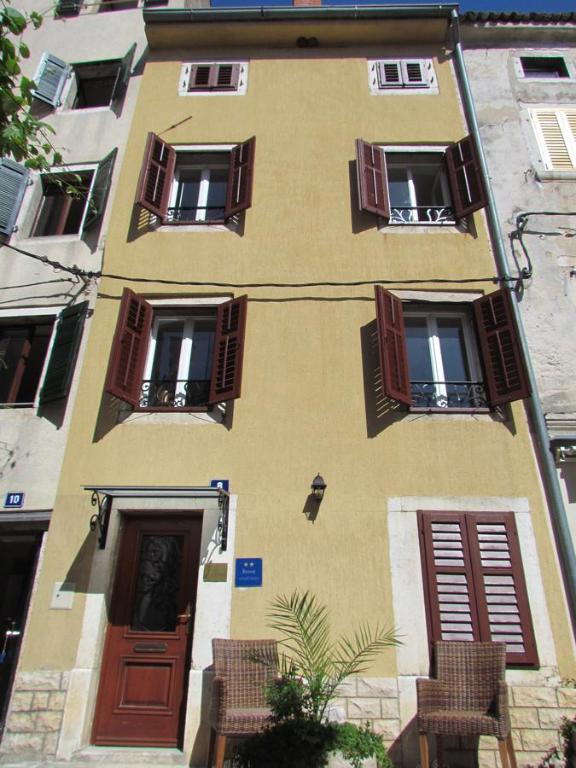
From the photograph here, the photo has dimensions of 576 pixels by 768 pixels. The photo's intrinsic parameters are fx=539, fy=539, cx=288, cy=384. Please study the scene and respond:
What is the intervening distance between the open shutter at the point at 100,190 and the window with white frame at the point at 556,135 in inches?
278

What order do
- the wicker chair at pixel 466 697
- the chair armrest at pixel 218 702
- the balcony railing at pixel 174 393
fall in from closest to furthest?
the wicker chair at pixel 466 697
the chair armrest at pixel 218 702
the balcony railing at pixel 174 393

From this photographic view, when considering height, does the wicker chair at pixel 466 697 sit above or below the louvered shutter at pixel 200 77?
below

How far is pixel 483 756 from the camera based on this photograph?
5.21 m

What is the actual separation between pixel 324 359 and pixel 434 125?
16.2ft

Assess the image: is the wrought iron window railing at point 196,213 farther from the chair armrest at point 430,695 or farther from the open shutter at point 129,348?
the chair armrest at point 430,695

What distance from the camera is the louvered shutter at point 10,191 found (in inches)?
336

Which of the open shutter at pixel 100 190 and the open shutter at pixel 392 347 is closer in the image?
the open shutter at pixel 392 347

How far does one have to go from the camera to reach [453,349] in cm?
748

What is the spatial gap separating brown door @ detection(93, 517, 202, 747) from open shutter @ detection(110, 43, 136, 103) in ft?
25.4

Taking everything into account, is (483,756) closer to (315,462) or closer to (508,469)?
(508,469)

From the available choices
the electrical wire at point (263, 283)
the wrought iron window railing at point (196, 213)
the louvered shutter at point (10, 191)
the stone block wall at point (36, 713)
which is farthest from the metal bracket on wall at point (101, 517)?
the louvered shutter at point (10, 191)

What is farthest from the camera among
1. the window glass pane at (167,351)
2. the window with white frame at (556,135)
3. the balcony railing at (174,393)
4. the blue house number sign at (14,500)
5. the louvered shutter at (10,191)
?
the window with white frame at (556,135)

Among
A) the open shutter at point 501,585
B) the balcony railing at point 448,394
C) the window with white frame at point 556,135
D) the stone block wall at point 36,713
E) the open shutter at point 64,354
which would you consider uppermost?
the window with white frame at point 556,135

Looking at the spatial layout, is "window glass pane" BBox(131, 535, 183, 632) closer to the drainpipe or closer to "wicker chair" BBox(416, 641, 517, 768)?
"wicker chair" BBox(416, 641, 517, 768)
